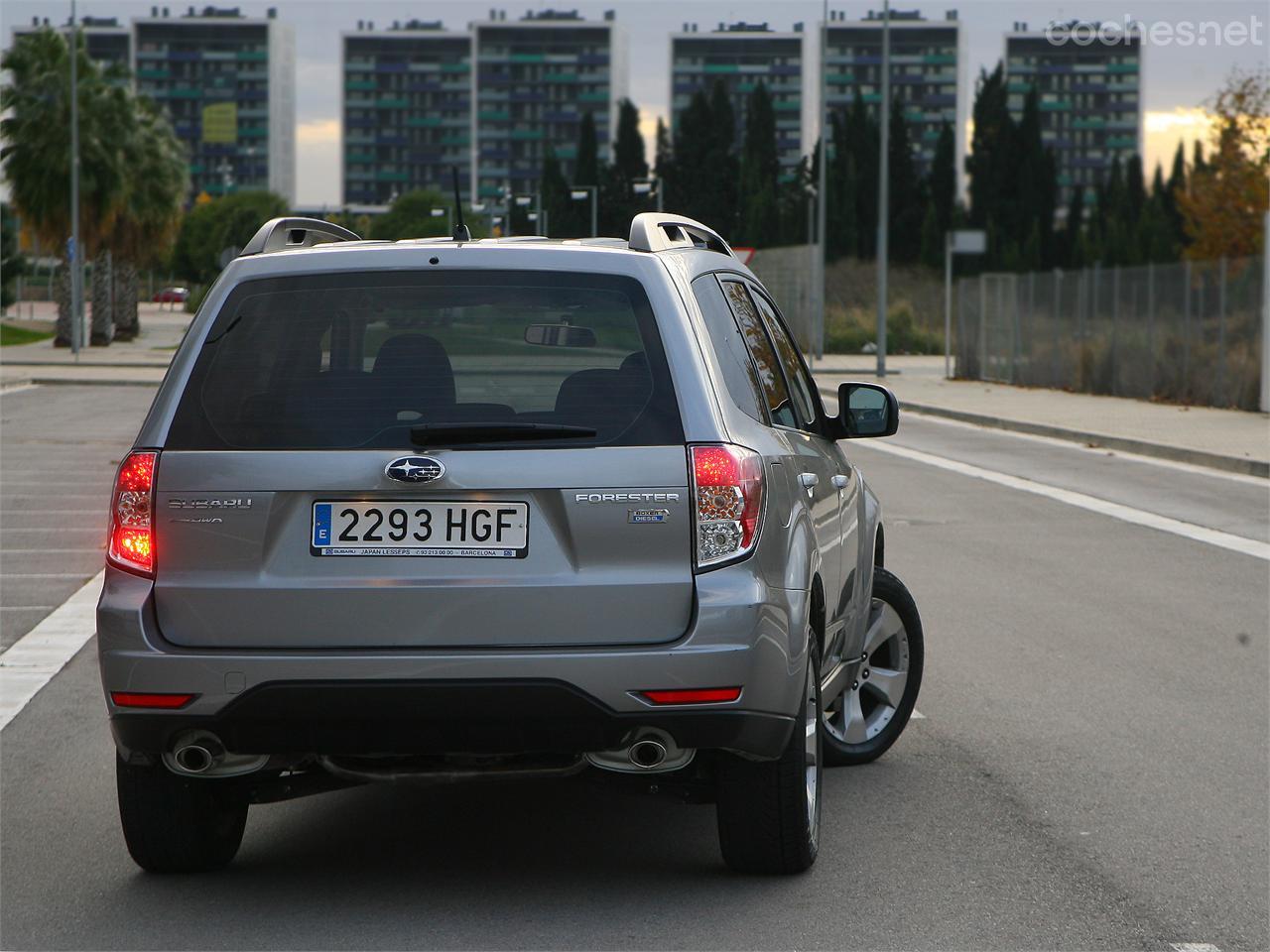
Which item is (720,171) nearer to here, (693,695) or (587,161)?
(587,161)

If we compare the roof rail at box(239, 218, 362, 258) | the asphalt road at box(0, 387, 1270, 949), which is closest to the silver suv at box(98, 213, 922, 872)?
the roof rail at box(239, 218, 362, 258)

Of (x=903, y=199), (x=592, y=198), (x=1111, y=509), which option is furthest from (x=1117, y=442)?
(x=903, y=199)

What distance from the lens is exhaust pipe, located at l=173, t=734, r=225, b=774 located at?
15.1 ft

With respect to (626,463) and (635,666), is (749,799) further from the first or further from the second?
(626,463)

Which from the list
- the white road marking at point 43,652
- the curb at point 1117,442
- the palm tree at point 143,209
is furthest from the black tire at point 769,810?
the palm tree at point 143,209

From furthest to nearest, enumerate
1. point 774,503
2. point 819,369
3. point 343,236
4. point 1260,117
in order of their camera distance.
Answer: point 1260,117 → point 819,369 → point 343,236 → point 774,503

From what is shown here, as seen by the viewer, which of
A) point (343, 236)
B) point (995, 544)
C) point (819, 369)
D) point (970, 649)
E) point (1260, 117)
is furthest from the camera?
point (1260, 117)

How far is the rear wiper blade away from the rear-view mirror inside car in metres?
0.23

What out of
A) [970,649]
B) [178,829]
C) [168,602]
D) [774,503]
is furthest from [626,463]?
[970,649]

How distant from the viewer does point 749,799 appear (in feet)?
16.0

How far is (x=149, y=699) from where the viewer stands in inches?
181

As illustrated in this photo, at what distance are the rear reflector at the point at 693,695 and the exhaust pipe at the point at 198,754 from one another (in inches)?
40.0

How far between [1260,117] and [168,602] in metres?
48.0

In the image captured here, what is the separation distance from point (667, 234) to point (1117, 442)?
18.0 metres
